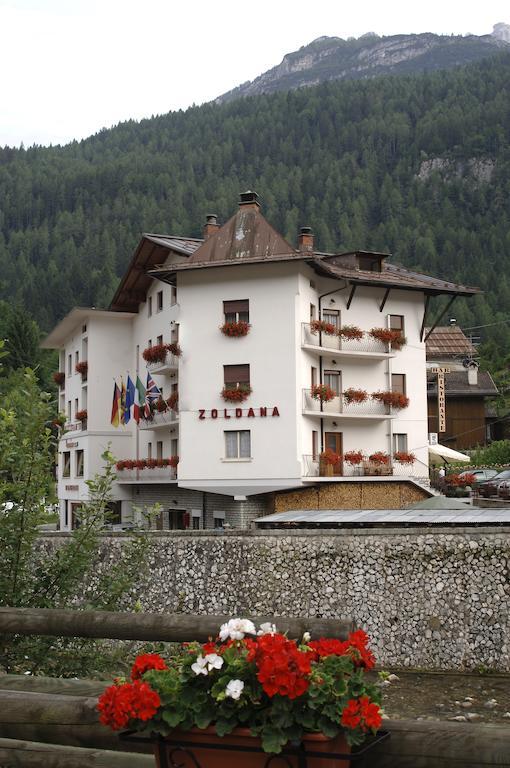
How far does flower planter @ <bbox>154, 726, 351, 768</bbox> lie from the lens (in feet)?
13.8

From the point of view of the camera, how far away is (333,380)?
41.9 metres

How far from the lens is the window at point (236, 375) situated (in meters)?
39.6

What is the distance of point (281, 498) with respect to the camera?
38.8m

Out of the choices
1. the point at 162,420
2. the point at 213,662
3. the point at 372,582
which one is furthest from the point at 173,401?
the point at 213,662

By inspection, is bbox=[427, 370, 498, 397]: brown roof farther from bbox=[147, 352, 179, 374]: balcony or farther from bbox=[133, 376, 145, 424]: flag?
bbox=[147, 352, 179, 374]: balcony

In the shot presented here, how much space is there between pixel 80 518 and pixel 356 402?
30595 mm

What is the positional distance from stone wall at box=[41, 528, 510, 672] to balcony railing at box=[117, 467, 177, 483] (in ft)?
41.8

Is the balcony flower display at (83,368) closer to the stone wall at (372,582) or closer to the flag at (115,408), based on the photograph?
the flag at (115,408)

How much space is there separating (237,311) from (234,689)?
3621 cm

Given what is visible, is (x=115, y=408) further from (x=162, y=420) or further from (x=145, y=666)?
(x=145, y=666)

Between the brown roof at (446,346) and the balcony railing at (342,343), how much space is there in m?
53.1

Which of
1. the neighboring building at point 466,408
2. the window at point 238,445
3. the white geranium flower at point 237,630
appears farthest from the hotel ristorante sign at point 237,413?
the neighboring building at point 466,408

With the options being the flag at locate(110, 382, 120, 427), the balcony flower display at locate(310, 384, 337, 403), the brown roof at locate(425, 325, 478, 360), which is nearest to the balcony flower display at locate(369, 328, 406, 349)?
the balcony flower display at locate(310, 384, 337, 403)

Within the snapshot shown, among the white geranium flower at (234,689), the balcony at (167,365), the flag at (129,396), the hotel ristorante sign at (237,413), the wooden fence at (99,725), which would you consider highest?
the balcony at (167,365)
